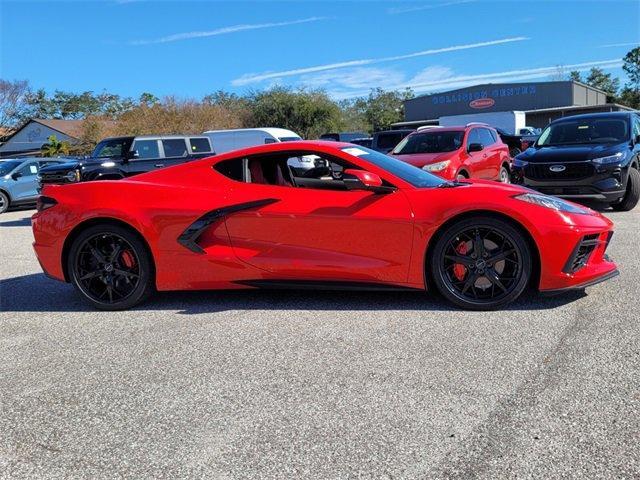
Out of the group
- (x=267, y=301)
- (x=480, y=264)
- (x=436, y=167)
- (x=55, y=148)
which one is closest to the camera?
(x=480, y=264)

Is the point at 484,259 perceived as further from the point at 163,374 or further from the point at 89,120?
the point at 89,120

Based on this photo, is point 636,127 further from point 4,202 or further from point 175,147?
point 4,202

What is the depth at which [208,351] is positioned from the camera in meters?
3.87

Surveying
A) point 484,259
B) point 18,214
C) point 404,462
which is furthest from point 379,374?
point 18,214

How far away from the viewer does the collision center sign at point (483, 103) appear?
59312 millimetres

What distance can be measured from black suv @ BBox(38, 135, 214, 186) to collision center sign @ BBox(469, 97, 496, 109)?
51.1 meters

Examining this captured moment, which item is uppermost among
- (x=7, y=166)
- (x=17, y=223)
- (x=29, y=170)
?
(x=7, y=166)

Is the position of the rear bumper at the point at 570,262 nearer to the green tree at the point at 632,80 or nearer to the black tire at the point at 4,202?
the black tire at the point at 4,202

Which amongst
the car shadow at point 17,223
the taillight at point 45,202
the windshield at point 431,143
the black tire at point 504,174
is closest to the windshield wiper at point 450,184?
the taillight at point 45,202

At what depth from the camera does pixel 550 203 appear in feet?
14.7

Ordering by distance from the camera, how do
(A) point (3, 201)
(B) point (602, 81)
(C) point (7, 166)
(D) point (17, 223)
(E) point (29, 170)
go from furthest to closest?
(B) point (602, 81) → (E) point (29, 170) → (C) point (7, 166) → (A) point (3, 201) → (D) point (17, 223)

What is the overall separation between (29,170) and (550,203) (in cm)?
1555

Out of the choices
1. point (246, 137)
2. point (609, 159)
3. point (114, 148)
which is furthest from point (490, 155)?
point (246, 137)

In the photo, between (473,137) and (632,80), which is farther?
(632,80)
